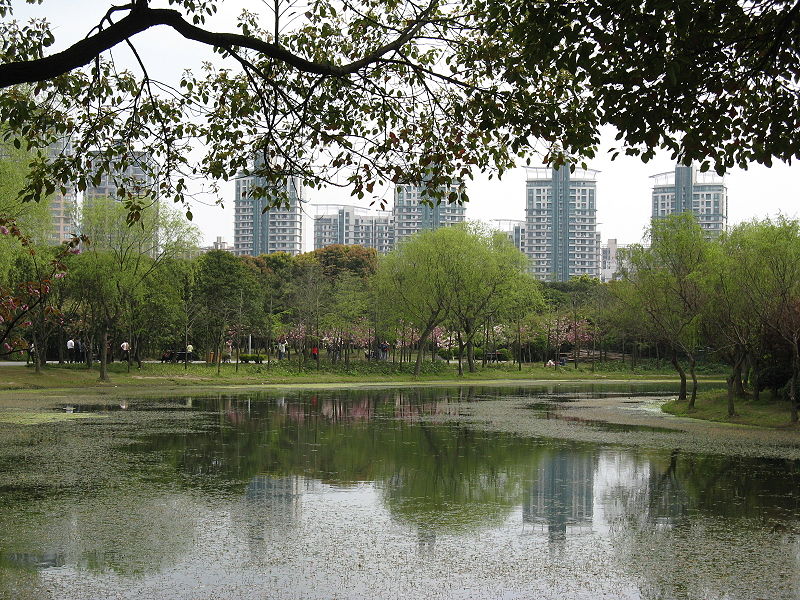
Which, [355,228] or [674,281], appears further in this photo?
[355,228]

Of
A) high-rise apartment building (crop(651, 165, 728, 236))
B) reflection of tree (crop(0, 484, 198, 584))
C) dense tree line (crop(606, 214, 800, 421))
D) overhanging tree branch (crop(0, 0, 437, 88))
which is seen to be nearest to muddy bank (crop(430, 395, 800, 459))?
dense tree line (crop(606, 214, 800, 421))

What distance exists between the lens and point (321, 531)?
10.0m

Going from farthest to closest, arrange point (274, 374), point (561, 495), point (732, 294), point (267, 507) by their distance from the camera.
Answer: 1. point (274, 374)
2. point (732, 294)
3. point (561, 495)
4. point (267, 507)

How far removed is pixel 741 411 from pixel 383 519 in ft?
69.6

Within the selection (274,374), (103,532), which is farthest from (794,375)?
(274,374)

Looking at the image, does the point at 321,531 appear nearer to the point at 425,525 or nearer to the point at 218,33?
the point at 425,525

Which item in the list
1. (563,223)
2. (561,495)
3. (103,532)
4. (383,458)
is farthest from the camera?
(563,223)

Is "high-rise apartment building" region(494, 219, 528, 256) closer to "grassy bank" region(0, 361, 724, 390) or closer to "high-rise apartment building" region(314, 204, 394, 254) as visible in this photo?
"high-rise apartment building" region(314, 204, 394, 254)

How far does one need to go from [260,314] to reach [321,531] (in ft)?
163

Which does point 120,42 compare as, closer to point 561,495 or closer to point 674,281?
point 561,495

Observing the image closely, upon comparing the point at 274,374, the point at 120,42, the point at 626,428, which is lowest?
the point at 274,374

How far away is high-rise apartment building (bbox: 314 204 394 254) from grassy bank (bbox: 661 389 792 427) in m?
148

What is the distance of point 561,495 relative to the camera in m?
Result: 12.7

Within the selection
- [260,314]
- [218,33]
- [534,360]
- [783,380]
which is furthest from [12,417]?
[534,360]
